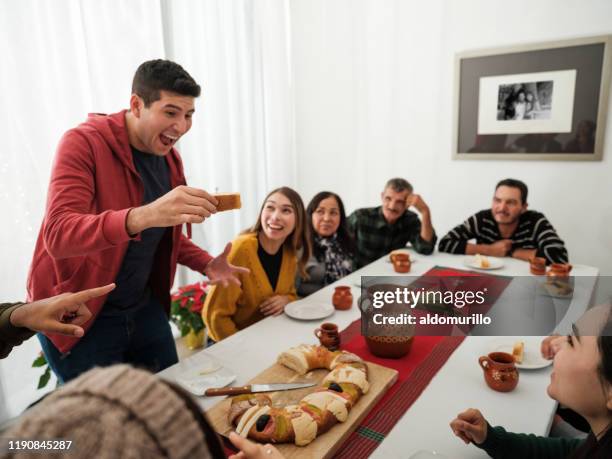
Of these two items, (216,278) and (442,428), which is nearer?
(442,428)

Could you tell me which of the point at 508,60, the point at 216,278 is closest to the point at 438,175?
the point at 508,60

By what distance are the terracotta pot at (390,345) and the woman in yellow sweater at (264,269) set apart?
1.85 ft

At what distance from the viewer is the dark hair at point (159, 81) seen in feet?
4.65

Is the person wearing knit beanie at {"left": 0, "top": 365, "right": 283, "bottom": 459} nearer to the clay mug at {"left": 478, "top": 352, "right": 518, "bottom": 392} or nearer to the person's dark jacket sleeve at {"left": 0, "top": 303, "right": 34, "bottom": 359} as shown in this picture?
the person's dark jacket sleeve at {"left": 0, "top": 303, "right": 34, "bottom": 359}

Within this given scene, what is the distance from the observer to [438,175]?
12.6 ft

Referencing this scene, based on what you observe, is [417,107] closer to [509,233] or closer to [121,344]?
[509,233]

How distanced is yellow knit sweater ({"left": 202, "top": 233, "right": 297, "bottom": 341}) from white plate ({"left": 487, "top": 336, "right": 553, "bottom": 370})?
912mm

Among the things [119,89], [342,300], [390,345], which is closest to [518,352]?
[390,345]

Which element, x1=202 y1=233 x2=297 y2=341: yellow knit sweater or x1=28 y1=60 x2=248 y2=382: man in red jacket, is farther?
x1=202 y1=233 x2=297 y2=341: yellow knit sweater

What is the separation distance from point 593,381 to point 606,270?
301 cm

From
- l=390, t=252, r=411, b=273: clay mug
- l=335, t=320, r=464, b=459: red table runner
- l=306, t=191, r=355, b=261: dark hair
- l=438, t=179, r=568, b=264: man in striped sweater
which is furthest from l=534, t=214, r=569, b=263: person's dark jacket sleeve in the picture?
l=335, t=320, r=464, b=459: red table runner

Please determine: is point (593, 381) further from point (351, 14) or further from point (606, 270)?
point (351, 14)

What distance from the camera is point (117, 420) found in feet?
1.29

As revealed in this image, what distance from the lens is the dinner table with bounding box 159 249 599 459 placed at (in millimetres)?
974
